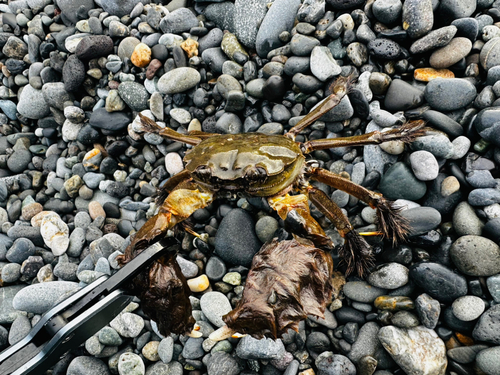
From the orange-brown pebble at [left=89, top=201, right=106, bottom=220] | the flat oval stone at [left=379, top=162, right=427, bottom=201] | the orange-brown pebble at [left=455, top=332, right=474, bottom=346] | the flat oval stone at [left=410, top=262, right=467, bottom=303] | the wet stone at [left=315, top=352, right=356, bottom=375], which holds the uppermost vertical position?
the flat oval stone at [left=379, top=162, right=427, bottom=201]

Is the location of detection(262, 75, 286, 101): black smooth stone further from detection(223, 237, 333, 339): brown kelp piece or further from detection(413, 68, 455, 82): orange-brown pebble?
detection(223, 237, 333, 339): brown kelp piece

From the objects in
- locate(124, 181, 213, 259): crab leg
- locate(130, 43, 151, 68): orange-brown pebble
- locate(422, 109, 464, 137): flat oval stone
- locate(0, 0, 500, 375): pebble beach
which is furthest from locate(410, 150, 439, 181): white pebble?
locate(130, 43, 151, 68): orange-brown pebble

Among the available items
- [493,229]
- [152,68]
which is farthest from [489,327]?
[152,68]

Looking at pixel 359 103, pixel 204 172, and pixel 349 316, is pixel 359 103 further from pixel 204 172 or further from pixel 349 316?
pixel 349 316

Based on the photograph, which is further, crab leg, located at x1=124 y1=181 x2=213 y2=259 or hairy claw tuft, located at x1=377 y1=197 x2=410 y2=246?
hairy claw tuft, located at x1=377 y1=197 x2=410 y2=246

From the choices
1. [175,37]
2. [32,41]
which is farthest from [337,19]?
[32,41]

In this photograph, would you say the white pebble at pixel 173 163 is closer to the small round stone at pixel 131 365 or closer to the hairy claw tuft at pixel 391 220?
the small round stone at pixel 131 365

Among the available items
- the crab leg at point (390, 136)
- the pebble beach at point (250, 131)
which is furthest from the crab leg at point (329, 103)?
the crab leg at point (390, 136)
